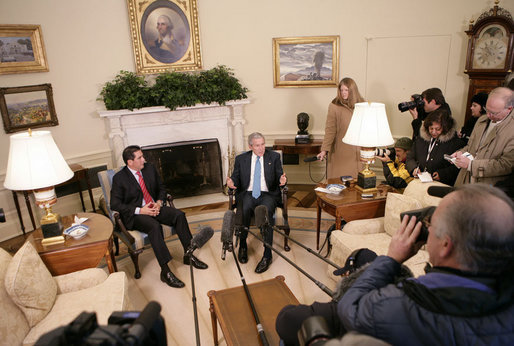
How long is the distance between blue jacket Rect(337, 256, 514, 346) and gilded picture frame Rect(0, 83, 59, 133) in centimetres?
481

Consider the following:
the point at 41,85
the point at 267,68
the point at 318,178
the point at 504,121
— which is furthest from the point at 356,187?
the point at 41,85

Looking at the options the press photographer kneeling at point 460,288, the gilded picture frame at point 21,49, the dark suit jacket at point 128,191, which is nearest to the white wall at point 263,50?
the gilded picture frame at point 21,49

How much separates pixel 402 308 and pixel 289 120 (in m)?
5.01

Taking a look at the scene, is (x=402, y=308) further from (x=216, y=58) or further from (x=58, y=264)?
(x=216, y=58)

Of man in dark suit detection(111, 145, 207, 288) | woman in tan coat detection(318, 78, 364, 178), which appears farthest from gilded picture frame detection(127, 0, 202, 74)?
woman in tan coat detection(318, 78, 364, 178)

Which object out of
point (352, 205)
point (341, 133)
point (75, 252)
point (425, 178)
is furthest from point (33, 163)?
point (425, 178)

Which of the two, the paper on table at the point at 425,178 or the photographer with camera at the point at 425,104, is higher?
the photographer with camera at the point at 425,104

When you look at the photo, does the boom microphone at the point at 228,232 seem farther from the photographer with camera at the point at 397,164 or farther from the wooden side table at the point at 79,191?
the wooden side table at the point at 79,191

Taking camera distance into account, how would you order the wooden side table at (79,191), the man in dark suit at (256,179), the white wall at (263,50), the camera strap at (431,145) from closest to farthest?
the camera strap at (431,145) → the man in dark suit at (256,179) → the wooden side table at (79,191) → the white wall at (263,50)

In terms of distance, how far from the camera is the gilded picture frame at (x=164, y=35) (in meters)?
5.18

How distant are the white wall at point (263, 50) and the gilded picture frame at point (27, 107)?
0.09m

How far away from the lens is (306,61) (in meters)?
5.68

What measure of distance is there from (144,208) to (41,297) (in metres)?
1.42

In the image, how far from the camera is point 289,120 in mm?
6008
